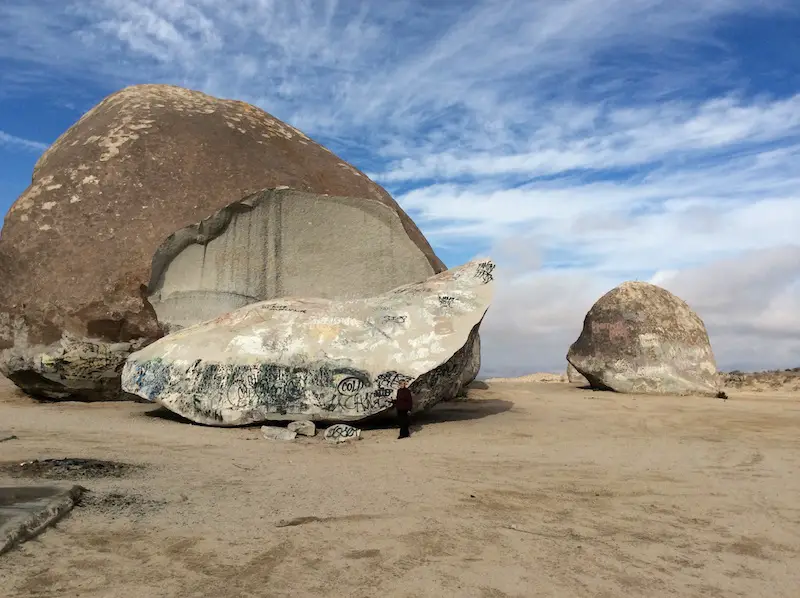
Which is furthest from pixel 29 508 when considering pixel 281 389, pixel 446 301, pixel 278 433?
pixel 446 301

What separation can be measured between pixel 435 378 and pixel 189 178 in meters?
4.51

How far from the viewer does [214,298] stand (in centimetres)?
777

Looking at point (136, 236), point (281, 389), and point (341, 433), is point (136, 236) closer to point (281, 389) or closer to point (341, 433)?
point (281, 389)

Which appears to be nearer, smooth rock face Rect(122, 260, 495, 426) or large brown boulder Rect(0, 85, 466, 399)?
smooth rock face Rect(122, 260, 495, 426)

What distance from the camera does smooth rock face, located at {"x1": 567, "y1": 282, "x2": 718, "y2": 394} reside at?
425 inches

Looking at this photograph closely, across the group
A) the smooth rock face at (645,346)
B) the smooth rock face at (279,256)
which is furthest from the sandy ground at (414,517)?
the smooth rock face at (645,346)

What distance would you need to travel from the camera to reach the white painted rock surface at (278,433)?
208 inches

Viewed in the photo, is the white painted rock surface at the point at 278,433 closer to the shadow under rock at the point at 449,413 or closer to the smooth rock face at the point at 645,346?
the shadow under rock at the point at 449,413

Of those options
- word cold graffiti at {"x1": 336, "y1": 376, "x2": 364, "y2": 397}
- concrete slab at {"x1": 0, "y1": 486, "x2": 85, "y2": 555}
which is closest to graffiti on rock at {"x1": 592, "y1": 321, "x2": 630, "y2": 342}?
word cold graffiti at {"x1": 336, "y1": 376, "x2": 364, "y2": 397}

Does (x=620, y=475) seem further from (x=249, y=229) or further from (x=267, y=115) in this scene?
(x=267, y=115)

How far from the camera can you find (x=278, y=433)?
5.31m

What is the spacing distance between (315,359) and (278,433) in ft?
2.66

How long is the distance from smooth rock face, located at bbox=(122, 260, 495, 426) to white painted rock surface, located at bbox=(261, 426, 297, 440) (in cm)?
27

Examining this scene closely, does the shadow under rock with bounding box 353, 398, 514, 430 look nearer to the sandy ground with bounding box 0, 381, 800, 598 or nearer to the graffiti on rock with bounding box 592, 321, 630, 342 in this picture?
the sandy ground with bounding box 0, 381, 800, 598
